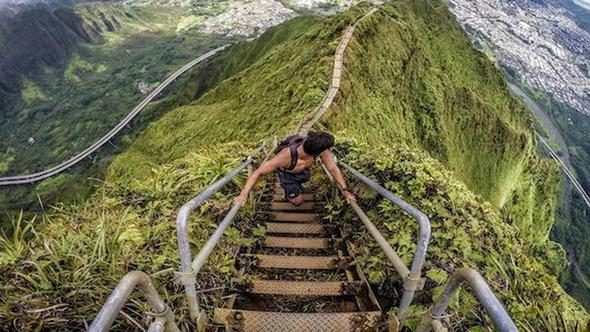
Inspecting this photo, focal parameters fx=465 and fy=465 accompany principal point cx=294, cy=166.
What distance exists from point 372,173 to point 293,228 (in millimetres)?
1966

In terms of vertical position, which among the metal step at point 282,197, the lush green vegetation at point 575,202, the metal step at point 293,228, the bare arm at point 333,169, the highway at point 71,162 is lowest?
the lush green vegetation at point 575,202

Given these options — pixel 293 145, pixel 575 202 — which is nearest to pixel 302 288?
pixel 293 145

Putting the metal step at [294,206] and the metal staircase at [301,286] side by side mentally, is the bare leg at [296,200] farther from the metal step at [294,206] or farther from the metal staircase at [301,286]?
the metal staircase at [301,286]

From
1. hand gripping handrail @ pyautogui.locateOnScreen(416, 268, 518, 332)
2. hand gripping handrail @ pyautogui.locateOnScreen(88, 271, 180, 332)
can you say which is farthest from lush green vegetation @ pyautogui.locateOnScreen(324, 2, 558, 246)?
hand gripping handrail @ pyautogui.locateOnScreen(88, 271, 180, 332)

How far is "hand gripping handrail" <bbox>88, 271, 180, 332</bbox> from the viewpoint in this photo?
2.33m

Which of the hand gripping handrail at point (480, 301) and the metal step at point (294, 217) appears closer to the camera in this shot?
the hand gripping handrail at point (480, 301)

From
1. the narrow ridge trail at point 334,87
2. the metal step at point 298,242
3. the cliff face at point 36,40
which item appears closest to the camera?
the metal step at point 298,242

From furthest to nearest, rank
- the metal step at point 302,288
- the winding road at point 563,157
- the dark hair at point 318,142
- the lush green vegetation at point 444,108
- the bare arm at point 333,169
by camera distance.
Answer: the winding road at point 563,157 → the lush green vegetation at point 444,108 → the dark hair at point 318,142 → the bare arm at point 333,169 → the metal step at point 302,288

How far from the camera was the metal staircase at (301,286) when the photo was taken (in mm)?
3080

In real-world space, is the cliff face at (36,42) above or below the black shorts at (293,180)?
below

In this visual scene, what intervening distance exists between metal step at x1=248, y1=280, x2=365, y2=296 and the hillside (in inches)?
12.8

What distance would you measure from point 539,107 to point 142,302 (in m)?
178

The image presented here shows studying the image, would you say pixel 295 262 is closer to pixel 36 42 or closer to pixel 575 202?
pixel 575 202

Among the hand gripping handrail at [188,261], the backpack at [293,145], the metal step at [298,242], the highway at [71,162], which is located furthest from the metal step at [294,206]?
the highway at [71,162]
